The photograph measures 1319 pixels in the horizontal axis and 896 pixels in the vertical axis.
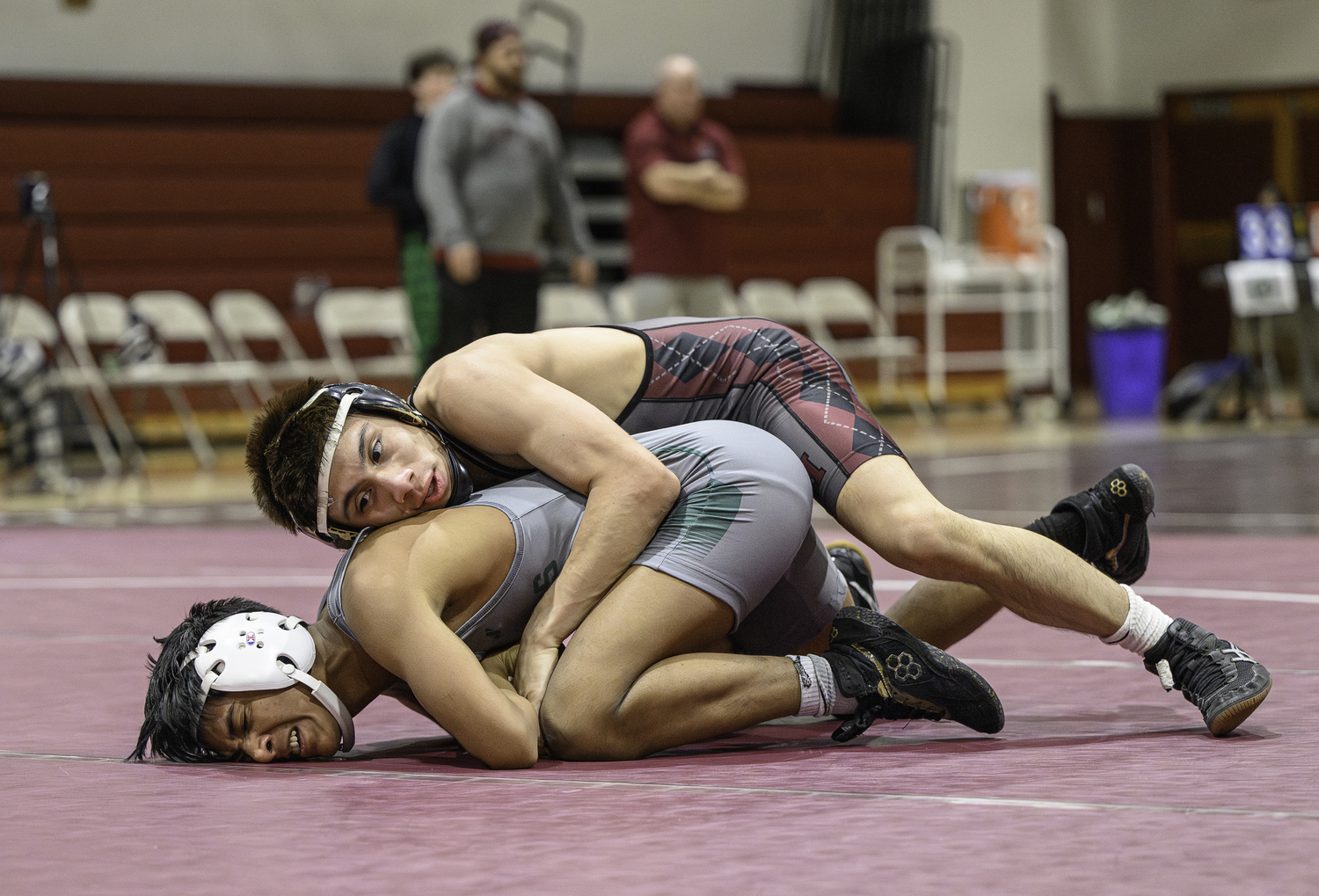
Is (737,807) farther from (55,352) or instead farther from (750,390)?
(55,352)

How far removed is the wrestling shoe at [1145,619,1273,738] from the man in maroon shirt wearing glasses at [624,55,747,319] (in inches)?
173

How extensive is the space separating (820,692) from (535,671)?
37cm

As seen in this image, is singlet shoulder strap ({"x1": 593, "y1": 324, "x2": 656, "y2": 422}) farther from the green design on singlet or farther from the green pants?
the green pants

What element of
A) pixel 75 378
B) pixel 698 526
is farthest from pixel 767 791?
pixel 75 378

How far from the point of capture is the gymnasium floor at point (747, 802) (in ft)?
4.91

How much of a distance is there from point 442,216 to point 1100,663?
3485mm

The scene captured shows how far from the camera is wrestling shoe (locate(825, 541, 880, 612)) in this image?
2.61 metres

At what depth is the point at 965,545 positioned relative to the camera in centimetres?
214

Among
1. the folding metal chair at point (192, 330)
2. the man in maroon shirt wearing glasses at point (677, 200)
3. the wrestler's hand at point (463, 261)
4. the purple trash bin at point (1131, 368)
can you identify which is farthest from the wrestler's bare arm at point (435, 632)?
the purple trash bin at point (1131, 368)

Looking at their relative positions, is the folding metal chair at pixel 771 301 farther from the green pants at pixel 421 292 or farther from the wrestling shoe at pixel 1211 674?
the wrestling shoe at pixel 1211 674

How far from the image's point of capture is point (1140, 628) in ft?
7.13

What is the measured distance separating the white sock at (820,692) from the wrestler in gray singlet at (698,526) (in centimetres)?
11

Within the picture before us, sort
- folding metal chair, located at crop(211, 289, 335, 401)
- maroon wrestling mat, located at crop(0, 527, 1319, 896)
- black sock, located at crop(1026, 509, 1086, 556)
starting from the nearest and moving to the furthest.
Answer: maroon wrestling mat, located at crop(0, 527, 1319, 896) → black sock, located at crop(1026, 509, 1086, 556) → folding metal chair, located at crop(211, 289, 335, 401)

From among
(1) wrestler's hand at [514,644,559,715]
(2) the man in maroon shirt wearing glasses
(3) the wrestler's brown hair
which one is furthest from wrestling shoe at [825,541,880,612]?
(2) the man in maroon shirt wearing glasses
